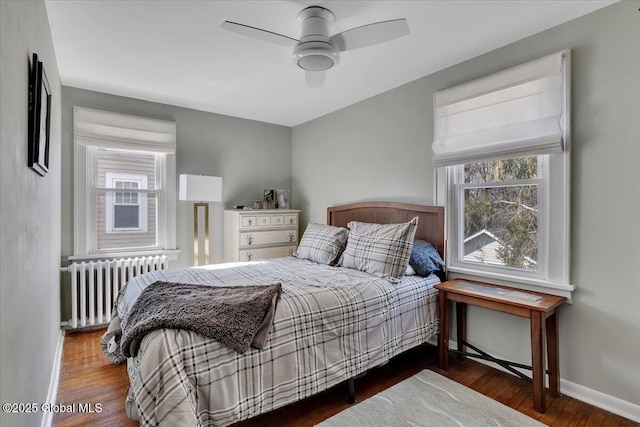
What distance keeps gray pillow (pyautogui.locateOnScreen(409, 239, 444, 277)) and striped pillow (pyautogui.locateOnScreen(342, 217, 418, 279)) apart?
0.16 meters

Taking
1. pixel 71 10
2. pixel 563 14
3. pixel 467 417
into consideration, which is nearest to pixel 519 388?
pixel 467 417

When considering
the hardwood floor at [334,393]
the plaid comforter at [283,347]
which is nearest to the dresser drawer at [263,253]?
the plaid comforter at [283,347]

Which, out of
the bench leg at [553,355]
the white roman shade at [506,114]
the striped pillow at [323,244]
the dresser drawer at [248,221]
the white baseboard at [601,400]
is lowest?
the white baseboard at [601,400]

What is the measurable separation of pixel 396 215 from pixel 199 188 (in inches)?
84.6

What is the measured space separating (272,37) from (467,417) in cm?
257

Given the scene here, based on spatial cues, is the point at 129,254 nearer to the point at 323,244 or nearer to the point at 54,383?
the point at 54,383

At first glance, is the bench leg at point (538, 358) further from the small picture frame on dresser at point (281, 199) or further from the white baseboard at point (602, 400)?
the small picture frame on dresser at point (281, 199)

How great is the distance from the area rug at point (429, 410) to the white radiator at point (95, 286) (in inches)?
104

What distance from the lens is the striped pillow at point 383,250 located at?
259 centimetres

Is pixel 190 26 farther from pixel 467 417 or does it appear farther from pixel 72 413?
pixel 467 417

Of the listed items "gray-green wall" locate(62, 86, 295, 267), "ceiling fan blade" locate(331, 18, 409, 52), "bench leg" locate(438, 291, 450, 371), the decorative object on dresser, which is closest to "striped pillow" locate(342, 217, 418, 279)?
"bench leg" locate(438, 291, 450, 371)

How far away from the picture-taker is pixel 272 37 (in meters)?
2.01

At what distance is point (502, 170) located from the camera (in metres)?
2.56

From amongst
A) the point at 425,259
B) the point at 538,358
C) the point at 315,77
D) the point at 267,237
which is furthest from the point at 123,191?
the point at 538,358
